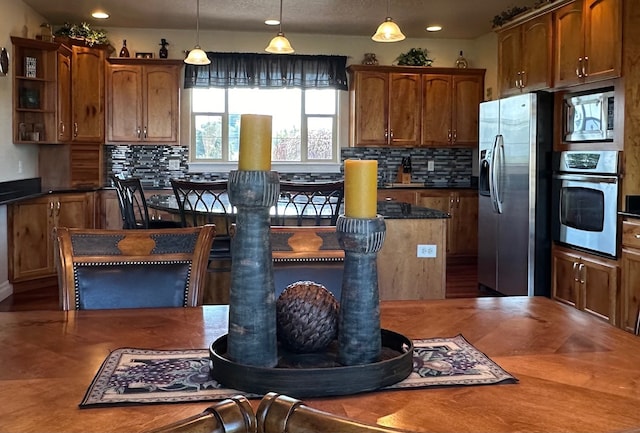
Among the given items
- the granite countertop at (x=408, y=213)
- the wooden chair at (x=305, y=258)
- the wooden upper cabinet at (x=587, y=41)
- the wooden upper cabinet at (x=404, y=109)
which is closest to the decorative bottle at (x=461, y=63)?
the wooden upper cabinet at (x=404, y=109)

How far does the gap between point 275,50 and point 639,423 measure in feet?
14.5

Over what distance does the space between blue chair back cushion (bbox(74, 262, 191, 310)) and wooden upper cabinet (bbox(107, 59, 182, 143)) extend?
→ 5751 millimetres

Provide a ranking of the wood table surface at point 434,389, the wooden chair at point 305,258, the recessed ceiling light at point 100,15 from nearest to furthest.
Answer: the wood table surface at point 434,389 < the wooden chair at point 305,258 < the recessed ceiling light at point 100,15

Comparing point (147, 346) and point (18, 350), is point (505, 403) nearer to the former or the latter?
point (147, 346)

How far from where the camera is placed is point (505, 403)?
100 centimetres

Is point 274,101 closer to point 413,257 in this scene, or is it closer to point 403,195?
point 403,195

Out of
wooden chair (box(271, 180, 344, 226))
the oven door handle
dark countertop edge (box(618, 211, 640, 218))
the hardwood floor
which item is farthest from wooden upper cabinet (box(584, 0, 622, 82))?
the hardwood floor

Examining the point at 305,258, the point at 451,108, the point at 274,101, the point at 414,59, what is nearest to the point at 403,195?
the point at 451,108

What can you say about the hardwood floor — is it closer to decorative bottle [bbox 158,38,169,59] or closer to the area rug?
decorative bottle [bbox 158,38,169,59]

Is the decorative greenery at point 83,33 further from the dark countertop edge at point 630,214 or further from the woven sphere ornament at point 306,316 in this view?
the woven sphere ornament at point 306,316

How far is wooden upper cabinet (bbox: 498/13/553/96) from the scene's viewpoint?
16.5 feet

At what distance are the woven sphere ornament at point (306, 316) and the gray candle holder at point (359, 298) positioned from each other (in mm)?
54

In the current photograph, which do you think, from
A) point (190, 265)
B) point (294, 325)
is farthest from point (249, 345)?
point (190, 265)

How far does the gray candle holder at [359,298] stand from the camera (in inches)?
43.0
